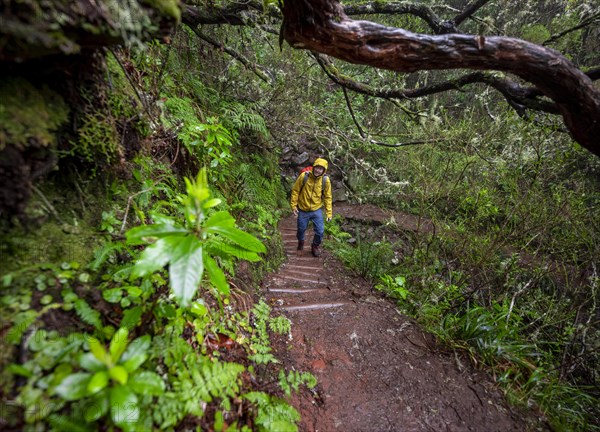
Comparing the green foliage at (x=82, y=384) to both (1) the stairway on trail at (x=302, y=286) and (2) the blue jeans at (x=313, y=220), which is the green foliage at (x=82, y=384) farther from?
(2) the blue jeans at (x=313, y=220)

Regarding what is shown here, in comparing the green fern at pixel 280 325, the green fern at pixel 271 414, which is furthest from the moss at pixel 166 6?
the green fern at pixel 280 325

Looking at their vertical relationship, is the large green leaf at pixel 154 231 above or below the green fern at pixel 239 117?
below

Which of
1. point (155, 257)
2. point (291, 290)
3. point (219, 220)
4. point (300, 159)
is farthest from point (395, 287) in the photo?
point (300, 159)

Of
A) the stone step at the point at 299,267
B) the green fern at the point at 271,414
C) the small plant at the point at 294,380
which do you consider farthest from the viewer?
the stone step at the point at 299,267

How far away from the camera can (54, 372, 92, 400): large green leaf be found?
104 centimetres

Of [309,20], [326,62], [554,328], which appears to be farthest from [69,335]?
[554,328]

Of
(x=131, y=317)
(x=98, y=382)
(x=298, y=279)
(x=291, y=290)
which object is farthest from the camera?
(x=298, y=279)

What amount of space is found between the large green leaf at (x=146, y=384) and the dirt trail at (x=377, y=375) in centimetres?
169

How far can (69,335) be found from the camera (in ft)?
4.47

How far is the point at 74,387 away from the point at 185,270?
635mm

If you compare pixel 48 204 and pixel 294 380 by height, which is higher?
pixel 48 204

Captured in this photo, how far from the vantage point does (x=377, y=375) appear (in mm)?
3156

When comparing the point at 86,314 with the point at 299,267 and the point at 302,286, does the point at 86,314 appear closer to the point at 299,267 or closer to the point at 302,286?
the point at 302,286

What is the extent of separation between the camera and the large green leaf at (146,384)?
3.91 ft
